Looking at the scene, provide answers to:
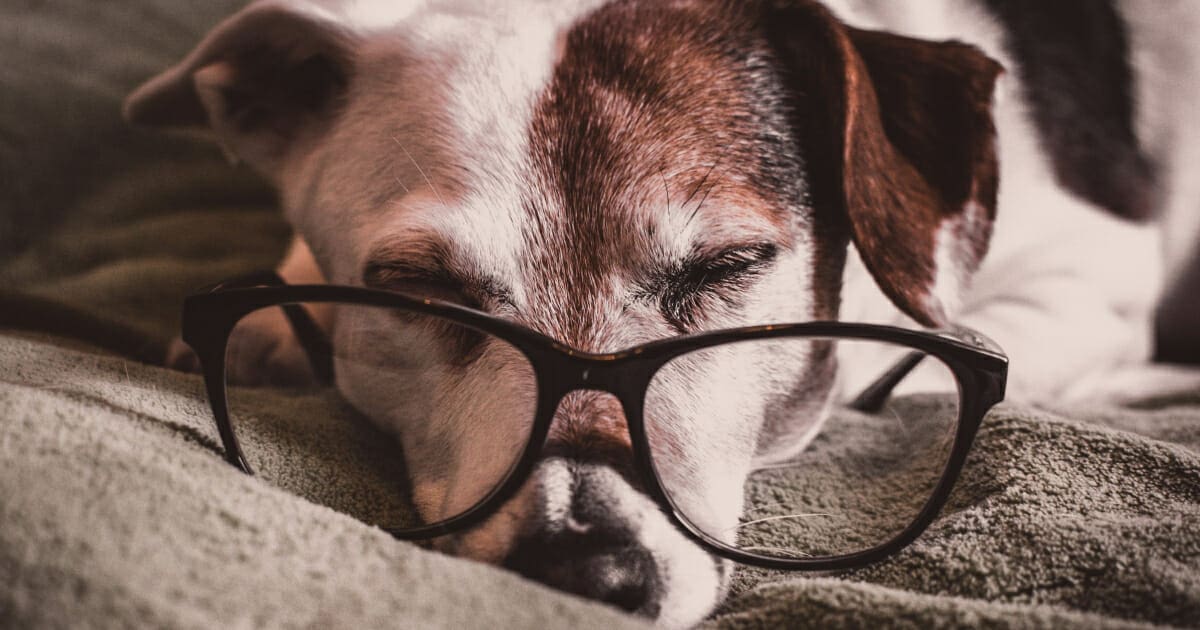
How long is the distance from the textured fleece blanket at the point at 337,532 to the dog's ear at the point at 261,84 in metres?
0.34

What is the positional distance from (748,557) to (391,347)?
0.47 meters

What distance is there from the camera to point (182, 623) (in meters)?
0.53

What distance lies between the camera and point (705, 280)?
97cm

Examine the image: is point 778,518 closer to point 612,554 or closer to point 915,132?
point 612,554

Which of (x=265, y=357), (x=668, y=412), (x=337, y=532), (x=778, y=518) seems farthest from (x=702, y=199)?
(x=265, y=357)

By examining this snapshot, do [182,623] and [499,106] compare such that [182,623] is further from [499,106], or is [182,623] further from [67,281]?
[67,281]

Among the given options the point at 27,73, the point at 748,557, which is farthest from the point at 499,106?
the point at 27,73

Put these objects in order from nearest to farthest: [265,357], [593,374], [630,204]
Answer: [593,374], [630,204], [265,357]

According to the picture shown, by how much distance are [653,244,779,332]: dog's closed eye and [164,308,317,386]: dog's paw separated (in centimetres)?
55

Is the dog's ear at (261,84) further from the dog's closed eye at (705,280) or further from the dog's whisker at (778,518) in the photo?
the dog's whisker at (778,518)

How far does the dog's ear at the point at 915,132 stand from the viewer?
102 cm

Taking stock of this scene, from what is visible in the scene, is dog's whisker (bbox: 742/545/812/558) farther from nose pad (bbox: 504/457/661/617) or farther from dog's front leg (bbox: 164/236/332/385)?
dog's front leg (bbox: 164/236/332/385)

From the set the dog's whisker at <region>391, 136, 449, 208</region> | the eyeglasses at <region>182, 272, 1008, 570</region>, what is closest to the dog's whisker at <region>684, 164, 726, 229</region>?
the eyeglasses at <region>182, 272, 1008, 570</region>

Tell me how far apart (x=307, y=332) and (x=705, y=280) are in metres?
0.52
